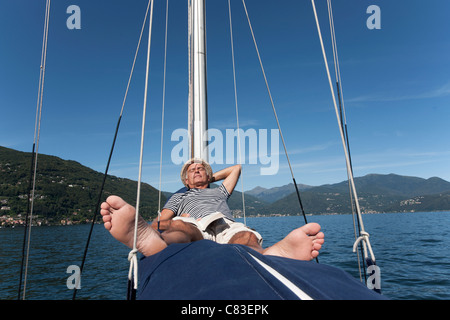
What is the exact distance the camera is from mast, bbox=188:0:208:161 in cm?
349

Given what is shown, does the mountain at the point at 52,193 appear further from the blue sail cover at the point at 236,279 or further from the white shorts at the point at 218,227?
the blue sail cover at the point at 236,279

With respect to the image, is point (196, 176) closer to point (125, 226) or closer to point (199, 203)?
point (199, 203)

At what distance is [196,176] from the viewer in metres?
3.18

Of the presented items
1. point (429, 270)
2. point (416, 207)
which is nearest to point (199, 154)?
point (429, 270)

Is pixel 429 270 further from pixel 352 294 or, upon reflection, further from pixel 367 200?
pixel 367 200

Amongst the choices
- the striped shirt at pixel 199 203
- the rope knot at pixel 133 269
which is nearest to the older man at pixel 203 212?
the striped shirt at pixel 199 203

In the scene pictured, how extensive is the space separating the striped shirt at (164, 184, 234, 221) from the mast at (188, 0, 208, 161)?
634mm

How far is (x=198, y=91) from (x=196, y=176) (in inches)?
52.9

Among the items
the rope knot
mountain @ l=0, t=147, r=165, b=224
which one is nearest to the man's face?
the rope knot

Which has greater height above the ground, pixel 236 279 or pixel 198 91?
pixel 198 91

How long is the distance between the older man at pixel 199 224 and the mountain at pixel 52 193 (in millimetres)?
59870

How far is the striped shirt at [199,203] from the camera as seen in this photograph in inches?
109

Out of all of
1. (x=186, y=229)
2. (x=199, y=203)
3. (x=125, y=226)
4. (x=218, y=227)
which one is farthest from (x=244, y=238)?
(x=125, y=226)
